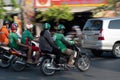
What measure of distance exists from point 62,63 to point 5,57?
2152mm

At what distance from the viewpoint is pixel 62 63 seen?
11.1m

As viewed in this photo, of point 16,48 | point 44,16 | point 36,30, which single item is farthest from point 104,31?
point 36,30

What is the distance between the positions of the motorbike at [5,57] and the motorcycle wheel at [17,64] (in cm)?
23

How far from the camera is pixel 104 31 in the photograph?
1557cm

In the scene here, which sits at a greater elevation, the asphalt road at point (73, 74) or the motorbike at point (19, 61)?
the motorbike at point (19, 61)

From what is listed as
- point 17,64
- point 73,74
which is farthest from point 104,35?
point 17,64

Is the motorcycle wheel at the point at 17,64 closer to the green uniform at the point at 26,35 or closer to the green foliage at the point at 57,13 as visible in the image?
the green uniform at the point at 26,35

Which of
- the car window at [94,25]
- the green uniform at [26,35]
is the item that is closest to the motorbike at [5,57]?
the green uniform at [26,35]

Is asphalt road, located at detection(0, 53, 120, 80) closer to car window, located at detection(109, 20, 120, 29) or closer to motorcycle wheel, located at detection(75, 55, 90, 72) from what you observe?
motorcycle wheel, located at detection(75, 55, 90, 72)

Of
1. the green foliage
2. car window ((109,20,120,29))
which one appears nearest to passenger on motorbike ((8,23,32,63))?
car window ((109,20,120,29))

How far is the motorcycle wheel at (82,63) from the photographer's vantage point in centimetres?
1150

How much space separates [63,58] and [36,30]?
17.1m

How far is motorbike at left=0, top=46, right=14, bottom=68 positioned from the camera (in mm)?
12257

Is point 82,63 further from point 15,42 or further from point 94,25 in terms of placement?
point 94,25
